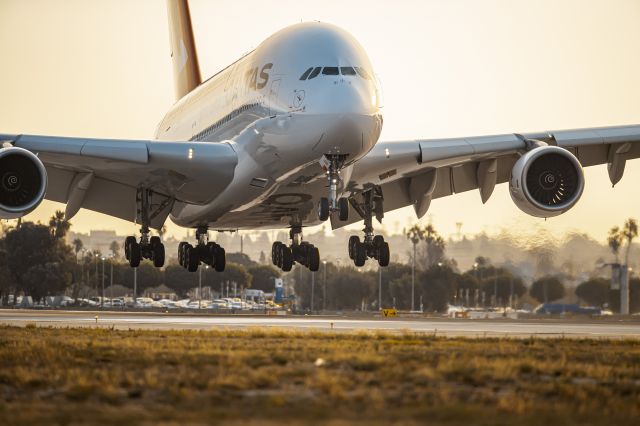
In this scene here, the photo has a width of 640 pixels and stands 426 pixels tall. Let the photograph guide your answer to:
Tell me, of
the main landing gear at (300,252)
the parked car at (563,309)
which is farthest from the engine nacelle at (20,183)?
the parked car at (563,309)

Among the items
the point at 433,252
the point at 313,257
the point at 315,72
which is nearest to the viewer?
the point at 315,72

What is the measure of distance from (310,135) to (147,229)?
1044 centimetres

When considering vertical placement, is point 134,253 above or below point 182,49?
below

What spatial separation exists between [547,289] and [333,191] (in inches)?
1874

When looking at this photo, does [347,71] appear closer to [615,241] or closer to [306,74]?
[306,74]

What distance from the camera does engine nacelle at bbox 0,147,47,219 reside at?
1353 inches

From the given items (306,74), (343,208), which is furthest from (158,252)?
(306,74)

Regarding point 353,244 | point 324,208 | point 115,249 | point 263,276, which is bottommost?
point 353,244

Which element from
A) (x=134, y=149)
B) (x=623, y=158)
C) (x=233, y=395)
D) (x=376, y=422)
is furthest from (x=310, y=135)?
(x=376, y=422)

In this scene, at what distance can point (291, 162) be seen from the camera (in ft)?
111

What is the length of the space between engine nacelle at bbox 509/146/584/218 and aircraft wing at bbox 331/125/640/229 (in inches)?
40.6

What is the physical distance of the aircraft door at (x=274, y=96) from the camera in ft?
109

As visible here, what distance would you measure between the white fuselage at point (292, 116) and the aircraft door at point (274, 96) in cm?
3

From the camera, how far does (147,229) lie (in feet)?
134
